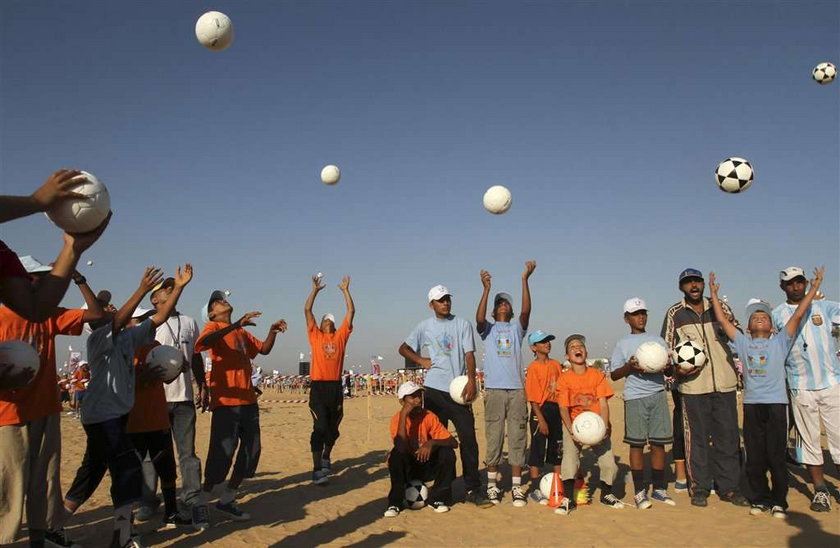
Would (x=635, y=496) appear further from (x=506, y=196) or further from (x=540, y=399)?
(x=506, y=196)

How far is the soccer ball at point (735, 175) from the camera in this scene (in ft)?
28.4

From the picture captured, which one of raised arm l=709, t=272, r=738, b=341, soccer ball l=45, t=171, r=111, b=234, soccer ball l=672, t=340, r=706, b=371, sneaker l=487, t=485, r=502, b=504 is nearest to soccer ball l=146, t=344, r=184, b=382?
soccer ball l=45, t=171, r=111, b=234

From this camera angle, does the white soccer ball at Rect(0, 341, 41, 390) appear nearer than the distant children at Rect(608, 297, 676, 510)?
Yes

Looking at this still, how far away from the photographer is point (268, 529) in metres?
6.71

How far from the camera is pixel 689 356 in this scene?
7.70 metres

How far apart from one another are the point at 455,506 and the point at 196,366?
3818 mm

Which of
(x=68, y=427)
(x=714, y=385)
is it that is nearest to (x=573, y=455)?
(x=714, y=385)

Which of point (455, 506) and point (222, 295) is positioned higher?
point (222, 295)

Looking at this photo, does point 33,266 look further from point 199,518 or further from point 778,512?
point 778,512

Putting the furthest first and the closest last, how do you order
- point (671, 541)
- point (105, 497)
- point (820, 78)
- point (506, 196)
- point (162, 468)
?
point (820, 78) < point (506, 196) < point (105, 497) < point (162, 468) < point (671, 541)

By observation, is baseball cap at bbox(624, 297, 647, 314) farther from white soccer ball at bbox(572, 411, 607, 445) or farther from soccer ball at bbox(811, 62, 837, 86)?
soccer ball at bbox(811, 62, 837, 86)

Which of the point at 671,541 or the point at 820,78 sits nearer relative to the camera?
the point at 671,541

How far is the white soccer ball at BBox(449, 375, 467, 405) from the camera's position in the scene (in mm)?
7733

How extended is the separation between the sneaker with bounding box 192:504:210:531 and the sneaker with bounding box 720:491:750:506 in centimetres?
644
